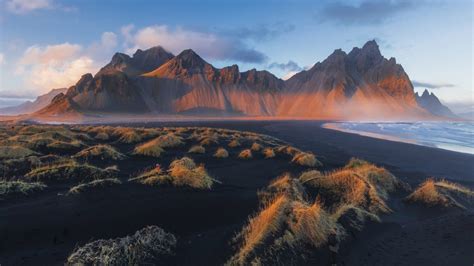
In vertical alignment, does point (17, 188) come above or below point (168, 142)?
below

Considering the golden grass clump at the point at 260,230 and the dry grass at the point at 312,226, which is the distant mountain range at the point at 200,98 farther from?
the dry grass at the point at 312,226

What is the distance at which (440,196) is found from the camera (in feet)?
35.8

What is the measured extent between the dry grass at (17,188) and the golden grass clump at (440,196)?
13853 mm

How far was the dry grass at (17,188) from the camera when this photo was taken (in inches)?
386

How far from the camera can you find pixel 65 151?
19.6m

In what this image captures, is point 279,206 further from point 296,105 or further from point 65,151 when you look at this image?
point 296,105

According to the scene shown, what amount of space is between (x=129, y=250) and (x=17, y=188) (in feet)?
22.3

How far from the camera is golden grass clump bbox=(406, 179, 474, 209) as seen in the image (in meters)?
10.7

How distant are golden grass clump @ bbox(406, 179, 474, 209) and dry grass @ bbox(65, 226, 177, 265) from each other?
30.7 ft

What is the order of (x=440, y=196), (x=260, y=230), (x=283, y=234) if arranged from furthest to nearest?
(x=440, y=196)
(x=260, y=230)
(x=283, y=234)

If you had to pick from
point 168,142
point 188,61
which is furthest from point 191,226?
point 188,61

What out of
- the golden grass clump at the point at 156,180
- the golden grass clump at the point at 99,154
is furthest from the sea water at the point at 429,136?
the golden grass clump at the point at 99,154

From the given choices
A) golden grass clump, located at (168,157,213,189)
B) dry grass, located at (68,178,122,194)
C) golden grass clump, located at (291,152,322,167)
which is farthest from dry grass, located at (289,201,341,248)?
golden grass clump, located at (291,152,322,167)

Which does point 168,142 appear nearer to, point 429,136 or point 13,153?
point 13,153
